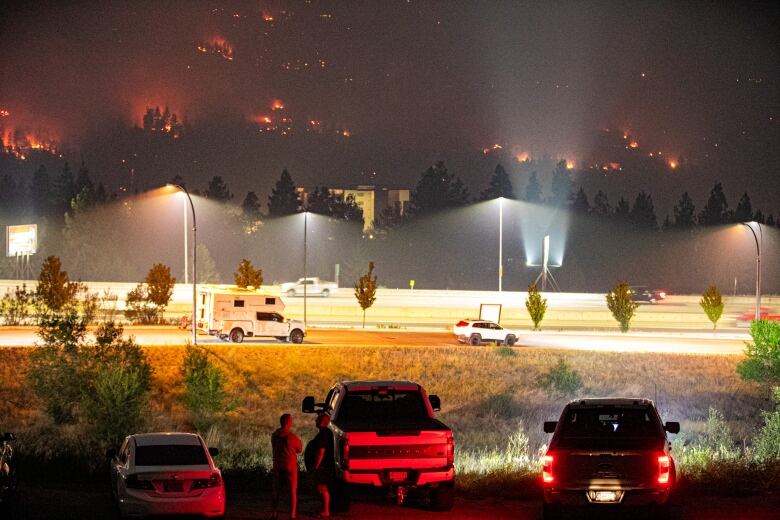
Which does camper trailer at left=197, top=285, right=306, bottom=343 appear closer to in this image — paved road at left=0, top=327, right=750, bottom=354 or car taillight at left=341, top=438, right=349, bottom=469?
paved road at left=0, top=327, right=750, bottom=354

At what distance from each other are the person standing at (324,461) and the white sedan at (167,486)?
1425 millimetres

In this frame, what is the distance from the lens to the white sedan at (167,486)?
49.9 feet

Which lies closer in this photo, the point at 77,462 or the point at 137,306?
the point at 77,462

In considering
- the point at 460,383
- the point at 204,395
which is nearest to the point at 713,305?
the point at 460,383

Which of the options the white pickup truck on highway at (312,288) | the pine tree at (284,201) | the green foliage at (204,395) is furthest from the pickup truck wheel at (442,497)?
the pine tree at (284,201)

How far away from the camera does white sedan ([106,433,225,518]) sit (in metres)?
15.2

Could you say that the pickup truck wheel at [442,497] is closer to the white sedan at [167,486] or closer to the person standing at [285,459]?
the person standing at [285,459]

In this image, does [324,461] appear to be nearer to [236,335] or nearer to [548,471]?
[548,471]

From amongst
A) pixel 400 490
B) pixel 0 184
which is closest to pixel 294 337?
pixel 400 490

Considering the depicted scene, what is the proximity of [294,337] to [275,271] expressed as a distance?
246 ft

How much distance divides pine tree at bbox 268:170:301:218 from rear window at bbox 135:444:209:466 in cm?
12860

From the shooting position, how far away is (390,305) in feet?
287

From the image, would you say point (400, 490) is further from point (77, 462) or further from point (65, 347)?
point (65, 347)

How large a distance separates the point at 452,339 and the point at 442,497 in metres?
47.6
